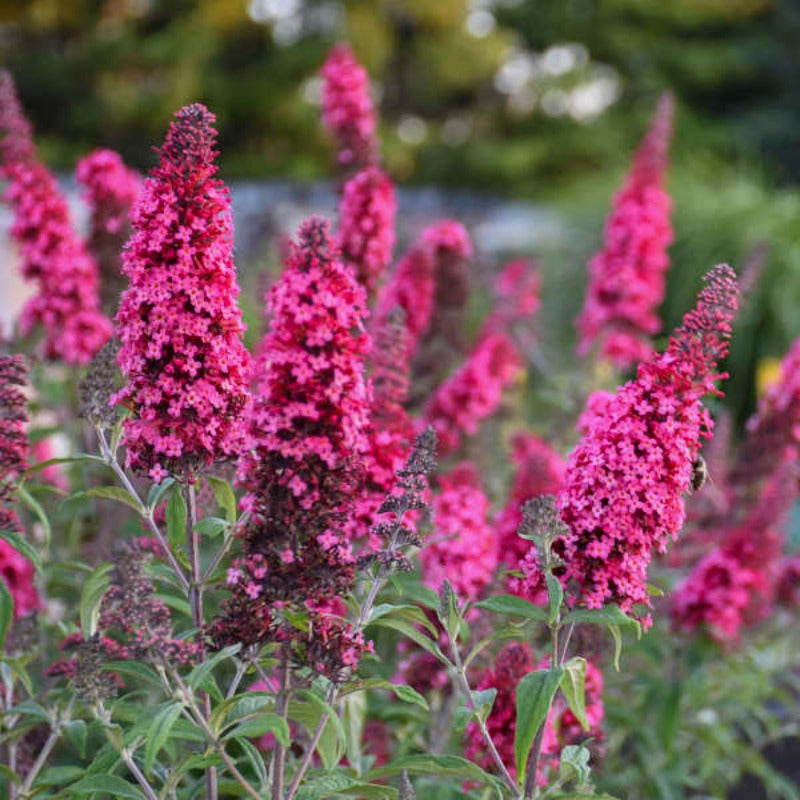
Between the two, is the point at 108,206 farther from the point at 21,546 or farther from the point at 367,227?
the point at 21,546

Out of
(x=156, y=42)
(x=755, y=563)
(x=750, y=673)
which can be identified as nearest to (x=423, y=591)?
(x=755, y=563)

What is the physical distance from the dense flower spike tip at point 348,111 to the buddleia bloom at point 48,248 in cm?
80

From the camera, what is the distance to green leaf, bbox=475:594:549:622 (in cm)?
150

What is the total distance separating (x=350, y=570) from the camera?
146 cm

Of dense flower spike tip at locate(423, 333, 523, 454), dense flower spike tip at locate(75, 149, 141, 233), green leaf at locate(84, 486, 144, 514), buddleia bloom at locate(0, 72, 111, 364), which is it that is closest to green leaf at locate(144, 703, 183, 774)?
green leaf at locate(84, 486, 144, 514)

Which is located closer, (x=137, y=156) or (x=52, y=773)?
(x=52, y=773)

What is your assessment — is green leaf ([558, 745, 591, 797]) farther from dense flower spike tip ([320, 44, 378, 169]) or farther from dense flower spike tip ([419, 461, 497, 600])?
dense flower spike tip ([320, 44, 378, 169])

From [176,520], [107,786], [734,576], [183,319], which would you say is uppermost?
[183,319]

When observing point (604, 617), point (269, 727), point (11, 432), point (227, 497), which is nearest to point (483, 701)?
point (604, 617)

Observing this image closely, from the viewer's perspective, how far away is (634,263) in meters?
3.82

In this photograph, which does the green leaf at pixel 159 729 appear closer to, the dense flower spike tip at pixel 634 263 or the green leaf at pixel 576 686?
the green leaf at pixel 576 686

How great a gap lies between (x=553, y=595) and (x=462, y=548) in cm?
77

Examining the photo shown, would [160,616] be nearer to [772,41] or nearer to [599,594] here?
[599,594]

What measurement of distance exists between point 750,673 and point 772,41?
1939 cm
